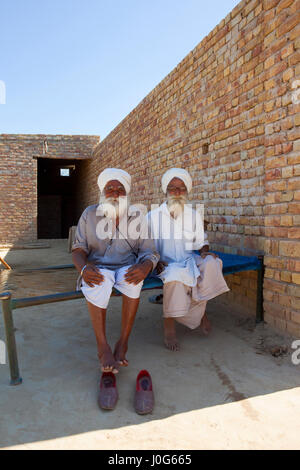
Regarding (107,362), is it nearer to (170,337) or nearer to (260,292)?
(170,337)

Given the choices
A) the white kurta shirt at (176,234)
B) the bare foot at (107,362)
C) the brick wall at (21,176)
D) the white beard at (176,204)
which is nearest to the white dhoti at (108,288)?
the bare foot at (107,362)

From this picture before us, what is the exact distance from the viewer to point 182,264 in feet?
9.75

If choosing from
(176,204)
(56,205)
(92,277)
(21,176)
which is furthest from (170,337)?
(56,205)

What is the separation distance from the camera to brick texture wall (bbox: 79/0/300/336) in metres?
2.91

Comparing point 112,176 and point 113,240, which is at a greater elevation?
point 112,176

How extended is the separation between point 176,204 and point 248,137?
4.06ft

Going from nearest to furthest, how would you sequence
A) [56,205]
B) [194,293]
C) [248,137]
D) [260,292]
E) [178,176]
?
1. [194,293]
2. [178,176]
3. [260,292]
4. [248,137]
5. [56,205]

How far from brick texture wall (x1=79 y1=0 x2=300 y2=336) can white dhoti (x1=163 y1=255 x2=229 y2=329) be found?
581mm

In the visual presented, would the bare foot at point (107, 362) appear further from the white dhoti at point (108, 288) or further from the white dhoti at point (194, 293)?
the white dhoti at point (194, 293)

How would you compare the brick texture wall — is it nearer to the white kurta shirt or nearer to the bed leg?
the bed leg

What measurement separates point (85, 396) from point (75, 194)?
16.9 metres

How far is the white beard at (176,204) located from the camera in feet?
10.4

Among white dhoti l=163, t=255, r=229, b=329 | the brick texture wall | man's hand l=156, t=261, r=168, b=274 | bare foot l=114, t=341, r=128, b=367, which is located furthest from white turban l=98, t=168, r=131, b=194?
the brick texture wall

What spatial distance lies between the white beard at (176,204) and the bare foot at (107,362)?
4.69 feet
